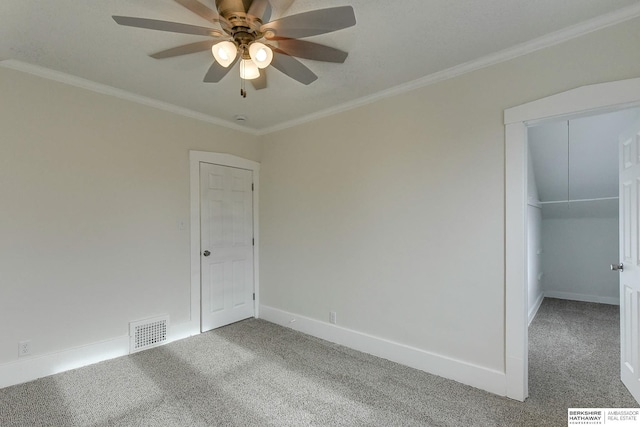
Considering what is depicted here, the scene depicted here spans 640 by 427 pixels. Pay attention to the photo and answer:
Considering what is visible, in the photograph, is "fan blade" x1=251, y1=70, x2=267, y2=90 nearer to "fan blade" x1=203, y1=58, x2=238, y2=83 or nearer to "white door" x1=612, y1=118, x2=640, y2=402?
"fan blade" x1=203, y1=58, x2=238, y2=83

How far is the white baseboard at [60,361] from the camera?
2.23 m

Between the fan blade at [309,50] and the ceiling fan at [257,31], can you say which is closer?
the ceiling fan at [257,31]

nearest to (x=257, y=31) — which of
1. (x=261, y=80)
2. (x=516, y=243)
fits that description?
(x=261, y=80)

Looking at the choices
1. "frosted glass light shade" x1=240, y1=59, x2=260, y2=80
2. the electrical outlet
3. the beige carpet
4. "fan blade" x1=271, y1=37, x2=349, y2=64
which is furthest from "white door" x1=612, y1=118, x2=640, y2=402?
the electrical outlet

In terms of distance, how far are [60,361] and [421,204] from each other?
3331 millimetres

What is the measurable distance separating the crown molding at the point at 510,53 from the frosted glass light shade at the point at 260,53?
144 cm

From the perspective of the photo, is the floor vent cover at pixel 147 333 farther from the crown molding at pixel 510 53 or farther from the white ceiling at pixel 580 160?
the white ceiling at pixel 580 160

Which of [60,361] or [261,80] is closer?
[261,80]

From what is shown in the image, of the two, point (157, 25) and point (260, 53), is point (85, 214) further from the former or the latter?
point (260, 53)

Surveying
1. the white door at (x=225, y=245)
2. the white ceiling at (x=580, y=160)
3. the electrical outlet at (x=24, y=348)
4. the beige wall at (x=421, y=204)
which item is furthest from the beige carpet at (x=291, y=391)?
the white ceiling at (x=580, y=160)

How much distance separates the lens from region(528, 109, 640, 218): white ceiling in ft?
10.6

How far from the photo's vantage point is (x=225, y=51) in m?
1.62

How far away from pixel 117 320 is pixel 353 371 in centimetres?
224

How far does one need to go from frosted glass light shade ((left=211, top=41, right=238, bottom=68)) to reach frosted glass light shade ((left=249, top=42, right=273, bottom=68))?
0.10m
